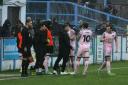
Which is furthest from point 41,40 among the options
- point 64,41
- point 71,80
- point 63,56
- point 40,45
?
point 71,80

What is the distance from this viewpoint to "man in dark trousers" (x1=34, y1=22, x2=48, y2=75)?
23891 mm

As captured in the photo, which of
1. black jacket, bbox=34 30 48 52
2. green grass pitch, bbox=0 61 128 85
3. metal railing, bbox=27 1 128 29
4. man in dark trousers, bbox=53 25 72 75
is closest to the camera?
green grass pitch, bbox=0 61 128 85

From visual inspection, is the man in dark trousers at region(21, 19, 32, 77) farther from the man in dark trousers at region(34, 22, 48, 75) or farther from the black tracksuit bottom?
the black tracksuit bottom

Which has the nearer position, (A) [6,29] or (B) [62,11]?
(A) [6,29]

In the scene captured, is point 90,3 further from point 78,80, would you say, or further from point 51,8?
point 78,80

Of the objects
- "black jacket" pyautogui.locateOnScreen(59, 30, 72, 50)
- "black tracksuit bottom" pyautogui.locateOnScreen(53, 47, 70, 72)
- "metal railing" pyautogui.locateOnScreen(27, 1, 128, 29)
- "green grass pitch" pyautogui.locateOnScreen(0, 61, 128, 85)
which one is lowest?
"green grass pitch" pyautogui.locateOnScreen(0, 61, 128, 85)

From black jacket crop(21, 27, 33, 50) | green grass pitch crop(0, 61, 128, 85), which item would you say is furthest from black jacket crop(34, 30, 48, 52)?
green grass pitch crop(0, 61, 128, 85)

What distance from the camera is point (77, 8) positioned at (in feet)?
128

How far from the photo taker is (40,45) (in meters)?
24.1

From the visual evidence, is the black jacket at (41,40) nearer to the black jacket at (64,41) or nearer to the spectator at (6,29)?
the black jacket at (64,41)

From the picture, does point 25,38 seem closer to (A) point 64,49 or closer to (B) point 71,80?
(A) point 64,49

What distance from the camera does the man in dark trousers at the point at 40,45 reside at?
78.4 ft

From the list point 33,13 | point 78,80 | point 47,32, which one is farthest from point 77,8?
point 78,80

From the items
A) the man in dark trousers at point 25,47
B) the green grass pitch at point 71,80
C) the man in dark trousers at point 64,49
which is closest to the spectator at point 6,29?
the man in dark trousers at point 64,49
